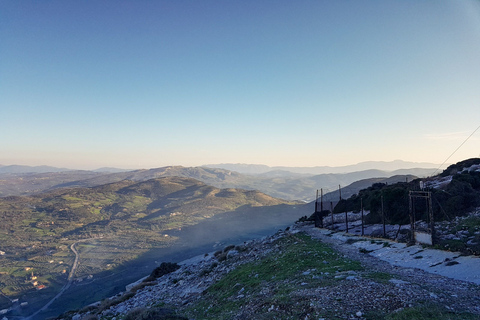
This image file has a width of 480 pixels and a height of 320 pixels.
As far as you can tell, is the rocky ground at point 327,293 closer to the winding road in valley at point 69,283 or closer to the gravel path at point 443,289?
the gravel path at point 443,289

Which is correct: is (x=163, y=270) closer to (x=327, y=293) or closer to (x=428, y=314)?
(x=327, y=293)

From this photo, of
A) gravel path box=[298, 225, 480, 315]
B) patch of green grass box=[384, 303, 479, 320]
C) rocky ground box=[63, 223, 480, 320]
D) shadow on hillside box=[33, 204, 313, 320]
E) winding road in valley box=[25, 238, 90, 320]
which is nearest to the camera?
patch of green grass box=[384, 303, 479, 320]

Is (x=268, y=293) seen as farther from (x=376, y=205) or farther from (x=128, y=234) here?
(x=128, y=234)

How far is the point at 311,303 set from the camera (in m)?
8.86

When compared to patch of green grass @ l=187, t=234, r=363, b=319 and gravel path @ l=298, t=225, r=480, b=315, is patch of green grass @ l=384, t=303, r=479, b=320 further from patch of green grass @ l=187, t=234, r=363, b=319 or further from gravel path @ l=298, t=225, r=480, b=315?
patch of green grass @ l=187, t=234, r=363, b=319

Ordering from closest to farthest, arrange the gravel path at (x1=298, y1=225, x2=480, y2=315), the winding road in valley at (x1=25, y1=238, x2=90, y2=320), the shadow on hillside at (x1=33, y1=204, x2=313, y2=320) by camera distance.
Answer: the gravel path at (x1=298, y1=225, x2=480, y2=315) < the winding road in valley at (x1=25, y1=238, x2=90, y2=320) < the shadow on hillside at (x1=33, y1=204, x2=313, y2=320)

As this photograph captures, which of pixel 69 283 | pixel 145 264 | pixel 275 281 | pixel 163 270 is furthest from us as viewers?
pixel 145 264

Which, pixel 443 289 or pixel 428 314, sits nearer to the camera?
pixel 428 314

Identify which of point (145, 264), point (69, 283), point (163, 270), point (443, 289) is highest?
point (443, 289)

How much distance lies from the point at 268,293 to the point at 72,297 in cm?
12195

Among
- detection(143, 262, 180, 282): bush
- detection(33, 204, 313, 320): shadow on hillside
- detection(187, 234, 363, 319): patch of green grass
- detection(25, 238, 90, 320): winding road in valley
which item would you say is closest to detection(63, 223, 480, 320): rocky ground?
detection(187, 234, 363, 319): patch of green grass

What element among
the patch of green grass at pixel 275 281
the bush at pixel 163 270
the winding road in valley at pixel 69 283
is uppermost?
the patch of green grass at pixel 275 281

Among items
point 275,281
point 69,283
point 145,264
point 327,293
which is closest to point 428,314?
point 327,293

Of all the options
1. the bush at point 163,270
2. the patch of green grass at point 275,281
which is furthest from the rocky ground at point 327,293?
the bush at point 163,270
